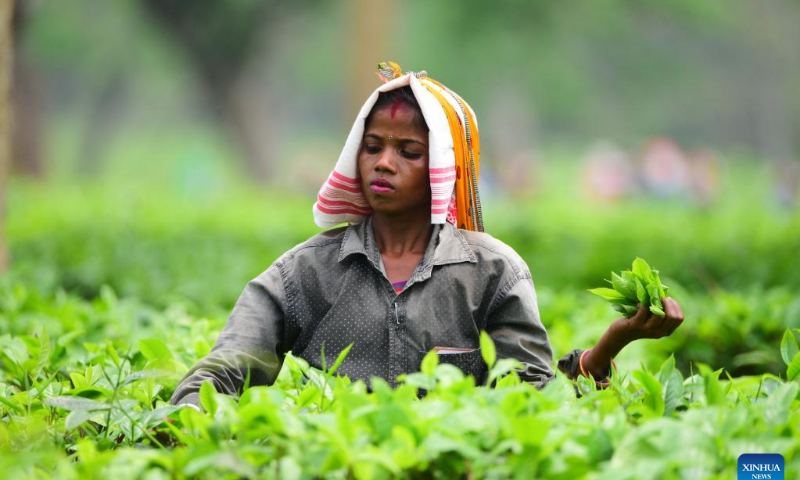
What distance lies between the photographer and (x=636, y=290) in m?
2.64

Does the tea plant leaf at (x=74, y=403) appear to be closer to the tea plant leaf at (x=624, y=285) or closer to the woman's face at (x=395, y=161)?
the woman's face at (x=395, y=161)

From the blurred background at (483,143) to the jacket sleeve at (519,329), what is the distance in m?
1.40

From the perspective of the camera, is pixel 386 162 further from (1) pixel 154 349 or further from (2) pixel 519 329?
(1) pixel 154 349

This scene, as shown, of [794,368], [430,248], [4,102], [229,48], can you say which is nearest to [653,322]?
[794,368]

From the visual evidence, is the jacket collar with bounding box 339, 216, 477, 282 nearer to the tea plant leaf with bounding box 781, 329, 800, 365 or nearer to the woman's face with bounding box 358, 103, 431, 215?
the woman's face with bounding box 358, 103, 431, 215

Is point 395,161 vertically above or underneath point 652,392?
above

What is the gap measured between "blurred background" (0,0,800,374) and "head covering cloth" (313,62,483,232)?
1.41 m

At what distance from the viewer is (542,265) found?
779cm

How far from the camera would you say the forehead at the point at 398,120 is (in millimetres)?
2934

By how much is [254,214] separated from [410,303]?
810cm

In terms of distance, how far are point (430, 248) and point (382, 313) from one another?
23 centimetres

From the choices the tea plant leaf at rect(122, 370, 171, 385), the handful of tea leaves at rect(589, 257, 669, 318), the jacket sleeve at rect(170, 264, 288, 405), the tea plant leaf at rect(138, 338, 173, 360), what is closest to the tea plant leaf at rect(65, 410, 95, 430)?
the tea plant leaf at rect(122, 370, 171, 385)

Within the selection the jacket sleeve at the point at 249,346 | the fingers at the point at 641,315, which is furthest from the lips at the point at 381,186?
the fingers at the point at 641,315

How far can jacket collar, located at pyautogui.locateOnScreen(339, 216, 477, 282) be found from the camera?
9.59ft
